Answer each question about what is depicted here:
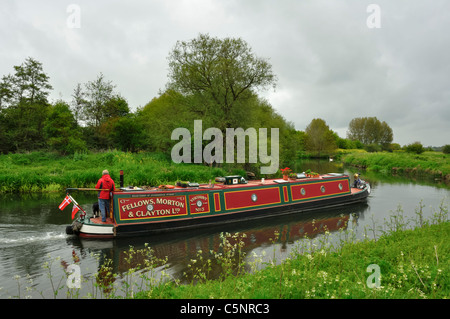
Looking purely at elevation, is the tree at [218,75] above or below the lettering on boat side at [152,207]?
above

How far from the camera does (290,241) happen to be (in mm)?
9984

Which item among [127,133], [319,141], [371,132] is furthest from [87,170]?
[371,132]

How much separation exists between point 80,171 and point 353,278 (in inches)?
697

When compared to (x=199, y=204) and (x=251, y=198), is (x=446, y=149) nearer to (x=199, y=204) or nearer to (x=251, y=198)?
(x=251, y=198)

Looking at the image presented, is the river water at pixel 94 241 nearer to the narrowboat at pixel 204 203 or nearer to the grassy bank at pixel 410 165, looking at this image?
the narrowboat at pixel 204 203

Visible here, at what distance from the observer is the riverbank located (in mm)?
4289

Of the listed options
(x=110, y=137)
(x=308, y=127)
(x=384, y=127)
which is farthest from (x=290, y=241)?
(x=384, y=127)

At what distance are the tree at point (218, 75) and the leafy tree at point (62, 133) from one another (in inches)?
384

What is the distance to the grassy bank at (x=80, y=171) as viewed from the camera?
17219 mm

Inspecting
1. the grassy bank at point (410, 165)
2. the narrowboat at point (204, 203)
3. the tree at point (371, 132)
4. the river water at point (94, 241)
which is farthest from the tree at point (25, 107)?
the tree at point (371, 132)

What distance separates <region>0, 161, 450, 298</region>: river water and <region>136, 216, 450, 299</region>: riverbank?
0.51m

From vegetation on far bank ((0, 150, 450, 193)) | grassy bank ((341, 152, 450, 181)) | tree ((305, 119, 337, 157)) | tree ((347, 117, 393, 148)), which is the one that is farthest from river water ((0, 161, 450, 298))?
tree ((347, 117, 393, 148))
